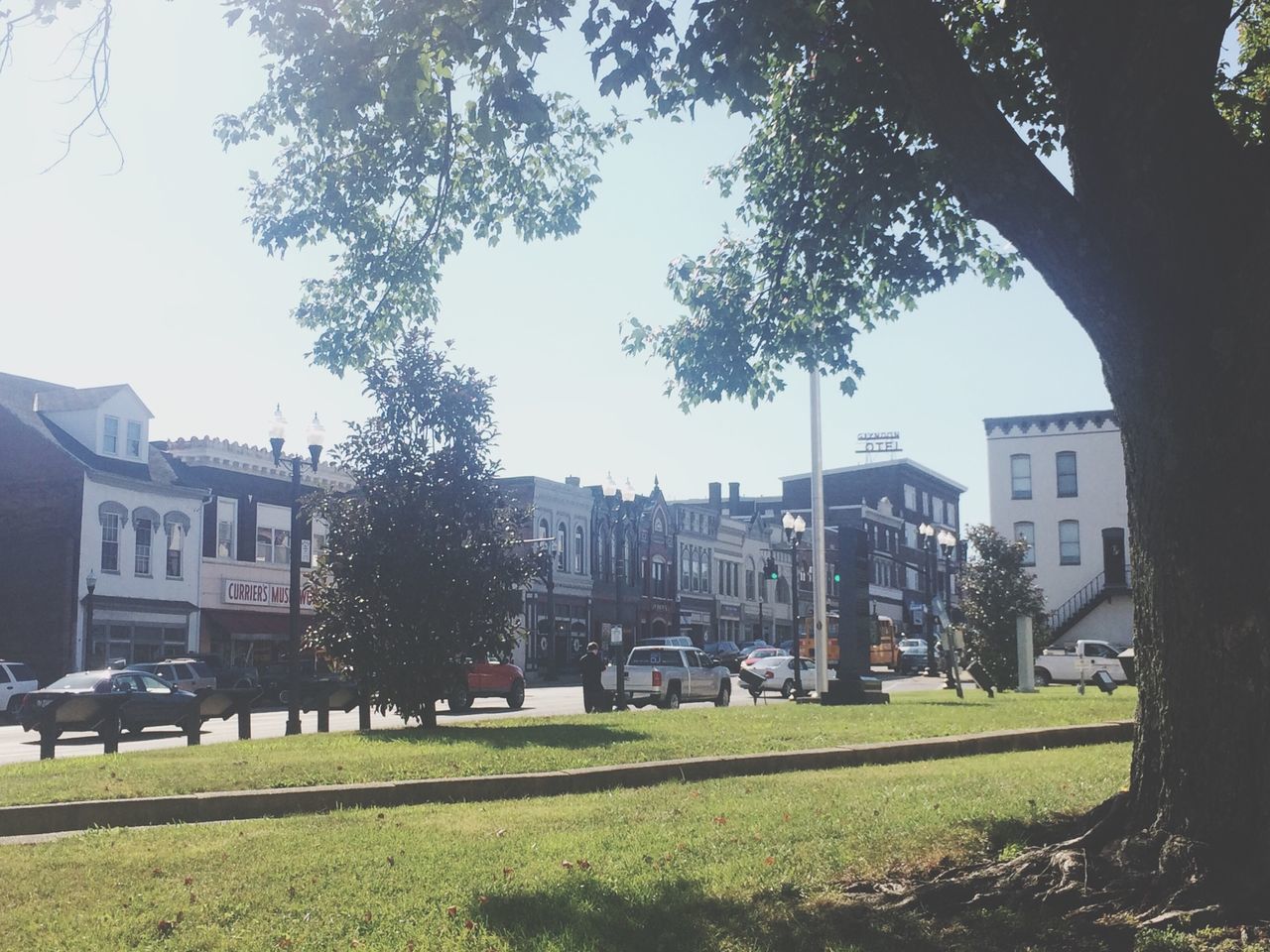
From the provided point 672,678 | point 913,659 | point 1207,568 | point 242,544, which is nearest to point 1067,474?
point 913,659

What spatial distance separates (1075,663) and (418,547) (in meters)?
34.6

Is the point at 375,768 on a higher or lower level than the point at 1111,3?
lower

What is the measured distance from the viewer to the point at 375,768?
12258mm

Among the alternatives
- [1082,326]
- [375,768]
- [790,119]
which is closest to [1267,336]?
[1082,326]

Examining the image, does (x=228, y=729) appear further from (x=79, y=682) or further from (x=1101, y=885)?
(x=1101, y=885)

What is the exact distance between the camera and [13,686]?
32.8 metres

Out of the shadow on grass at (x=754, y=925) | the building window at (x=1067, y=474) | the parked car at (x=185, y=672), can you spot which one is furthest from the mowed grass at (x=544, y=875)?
the building window at (x=1067, y=474)

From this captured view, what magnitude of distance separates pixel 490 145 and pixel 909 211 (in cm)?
385

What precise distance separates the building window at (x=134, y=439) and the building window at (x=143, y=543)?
102 inches

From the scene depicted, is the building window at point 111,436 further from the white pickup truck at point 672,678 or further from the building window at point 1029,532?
the building window at point 1029,532

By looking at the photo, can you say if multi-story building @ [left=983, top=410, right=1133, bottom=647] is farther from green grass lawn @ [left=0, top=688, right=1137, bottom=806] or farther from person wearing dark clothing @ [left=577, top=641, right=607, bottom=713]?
green grass lawn @ [left=0, top=688, right=1137, bottom=806]

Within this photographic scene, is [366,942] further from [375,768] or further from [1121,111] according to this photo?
[375,768]

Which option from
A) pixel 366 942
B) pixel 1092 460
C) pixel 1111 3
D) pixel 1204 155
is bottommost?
pixel 366 942

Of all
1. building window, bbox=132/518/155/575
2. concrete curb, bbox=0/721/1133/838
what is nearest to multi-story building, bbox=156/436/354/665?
building window, bbox=132/518/155/575
